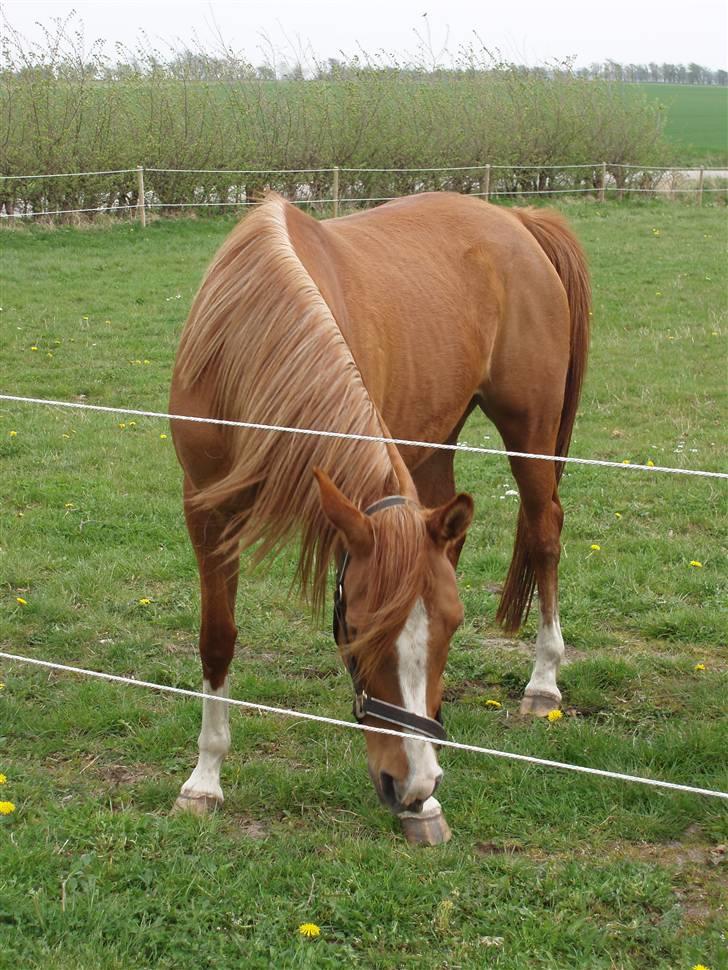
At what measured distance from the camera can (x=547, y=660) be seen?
4422 millimetres

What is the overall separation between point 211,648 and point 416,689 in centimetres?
115

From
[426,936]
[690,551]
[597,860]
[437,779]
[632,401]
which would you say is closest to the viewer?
[437,779]

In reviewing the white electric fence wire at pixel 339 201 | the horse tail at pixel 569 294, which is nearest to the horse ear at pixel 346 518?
the horse tail at pixel 569 294

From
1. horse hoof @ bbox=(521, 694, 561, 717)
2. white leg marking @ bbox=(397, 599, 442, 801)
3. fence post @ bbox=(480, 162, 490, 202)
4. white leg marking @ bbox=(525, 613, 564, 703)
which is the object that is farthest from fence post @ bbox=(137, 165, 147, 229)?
white leg marking @ bbox=(397, 599, 442, 801)

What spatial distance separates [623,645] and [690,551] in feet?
3.75

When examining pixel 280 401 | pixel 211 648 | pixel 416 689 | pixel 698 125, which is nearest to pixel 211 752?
pixel 211 648

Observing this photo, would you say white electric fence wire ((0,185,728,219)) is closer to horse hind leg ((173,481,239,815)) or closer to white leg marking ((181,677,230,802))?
horse hind leg ((173,481,239,815))

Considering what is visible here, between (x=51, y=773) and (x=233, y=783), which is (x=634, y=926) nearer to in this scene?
(x=233, y=783)

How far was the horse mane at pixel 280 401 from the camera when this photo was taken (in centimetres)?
282

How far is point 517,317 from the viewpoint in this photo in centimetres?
461

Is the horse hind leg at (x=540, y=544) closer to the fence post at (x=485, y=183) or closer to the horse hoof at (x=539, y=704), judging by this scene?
the horse hoof at (x=539, y=704)

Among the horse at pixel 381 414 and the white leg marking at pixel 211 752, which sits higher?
the horse at pixel 381 414

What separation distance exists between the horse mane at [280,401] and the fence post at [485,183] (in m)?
18.2

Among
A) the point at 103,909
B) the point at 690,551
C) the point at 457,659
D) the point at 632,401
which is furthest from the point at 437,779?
the point at 632,401
